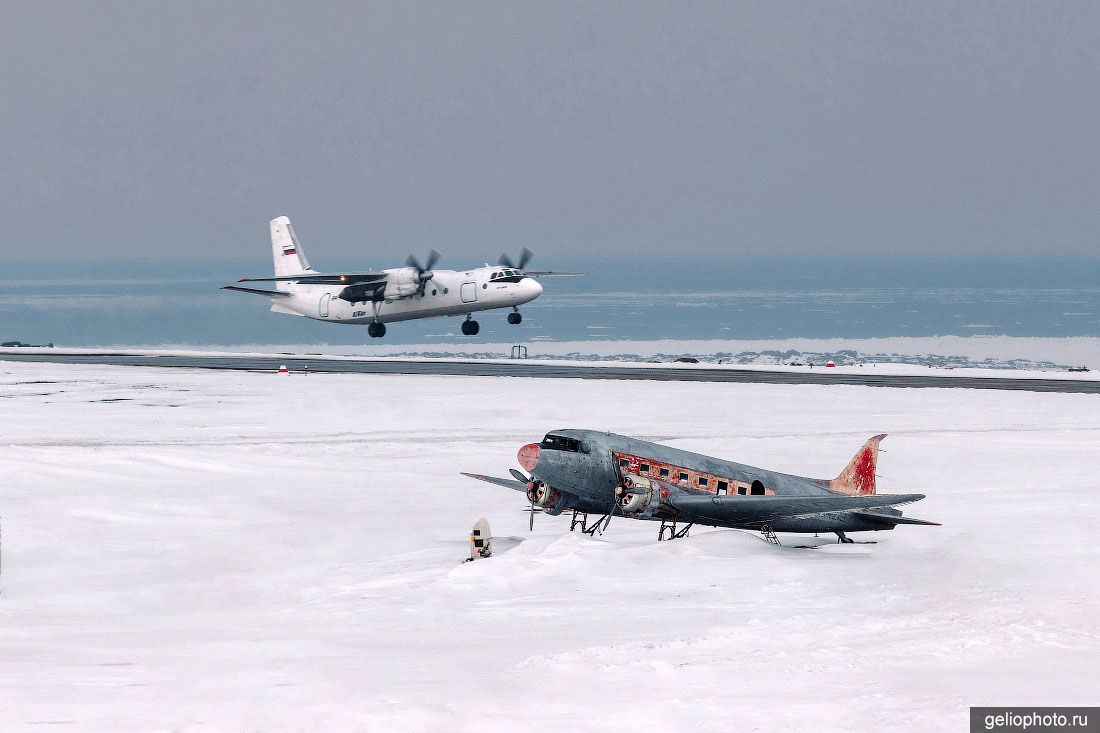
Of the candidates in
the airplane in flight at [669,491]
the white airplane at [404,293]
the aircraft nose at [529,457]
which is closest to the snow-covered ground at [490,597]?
the airplane in flight at [669,491]

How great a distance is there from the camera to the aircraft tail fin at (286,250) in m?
100

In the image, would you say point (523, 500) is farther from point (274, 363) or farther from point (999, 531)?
point (274, 363)

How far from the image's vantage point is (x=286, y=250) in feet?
331

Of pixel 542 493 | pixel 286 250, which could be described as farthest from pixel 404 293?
pixel 542 493

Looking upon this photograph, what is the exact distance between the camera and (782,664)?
15.6 metres

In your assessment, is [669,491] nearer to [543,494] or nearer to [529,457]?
[543,494]

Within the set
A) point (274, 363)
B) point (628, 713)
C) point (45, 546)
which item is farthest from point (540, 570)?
point (274, 363)

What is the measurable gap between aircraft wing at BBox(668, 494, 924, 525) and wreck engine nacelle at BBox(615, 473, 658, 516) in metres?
0.46

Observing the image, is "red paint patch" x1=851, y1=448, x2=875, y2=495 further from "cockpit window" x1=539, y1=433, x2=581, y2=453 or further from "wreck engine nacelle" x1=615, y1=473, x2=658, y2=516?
"cockpit window" x1=539, y1=433, x2=581, y2=453

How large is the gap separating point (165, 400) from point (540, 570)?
4071cm

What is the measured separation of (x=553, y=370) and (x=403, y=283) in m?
13.6

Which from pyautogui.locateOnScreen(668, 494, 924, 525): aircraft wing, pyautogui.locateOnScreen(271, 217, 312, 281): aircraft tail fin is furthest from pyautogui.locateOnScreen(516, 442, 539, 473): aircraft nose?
pyautogui.locateOnScreen(271, 217, 312, 281): aircraft tail fin

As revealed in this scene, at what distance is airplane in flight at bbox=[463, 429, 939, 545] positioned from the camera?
24.2 meters

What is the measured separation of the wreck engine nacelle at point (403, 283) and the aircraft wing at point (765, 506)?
61238mm
